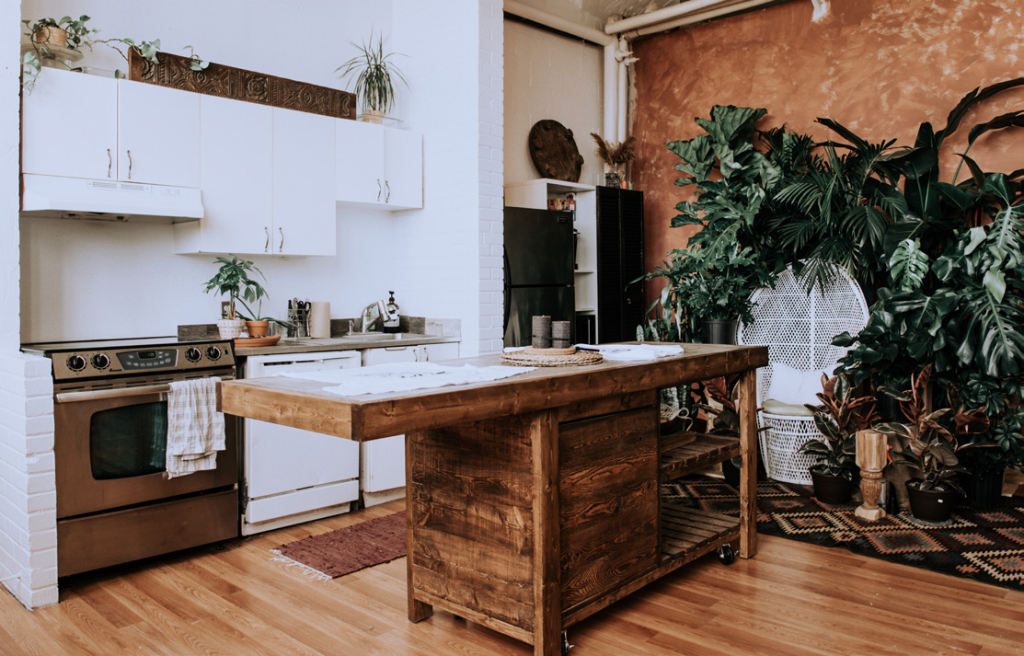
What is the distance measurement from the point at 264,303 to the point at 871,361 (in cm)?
336

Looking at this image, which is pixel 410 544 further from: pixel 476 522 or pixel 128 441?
pixel 128 441

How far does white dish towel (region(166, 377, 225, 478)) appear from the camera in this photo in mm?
3236

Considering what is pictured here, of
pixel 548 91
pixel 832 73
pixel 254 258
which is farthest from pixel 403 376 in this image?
pixel 832 73

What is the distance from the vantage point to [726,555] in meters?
3.16

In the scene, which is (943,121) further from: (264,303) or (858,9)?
(264,303)

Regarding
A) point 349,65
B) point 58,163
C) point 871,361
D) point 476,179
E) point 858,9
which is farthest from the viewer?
point 858,9

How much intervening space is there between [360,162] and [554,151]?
6.58 ft

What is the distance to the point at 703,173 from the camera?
536cm

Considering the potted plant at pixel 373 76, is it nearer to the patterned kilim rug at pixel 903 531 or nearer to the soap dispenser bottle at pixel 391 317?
the soap dispenser bottle at pixel 391 317

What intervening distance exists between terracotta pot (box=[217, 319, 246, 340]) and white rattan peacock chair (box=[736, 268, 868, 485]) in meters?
2.99

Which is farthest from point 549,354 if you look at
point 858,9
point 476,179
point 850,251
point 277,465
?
point 858,9

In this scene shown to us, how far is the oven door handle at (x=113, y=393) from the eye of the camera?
2.96 metres

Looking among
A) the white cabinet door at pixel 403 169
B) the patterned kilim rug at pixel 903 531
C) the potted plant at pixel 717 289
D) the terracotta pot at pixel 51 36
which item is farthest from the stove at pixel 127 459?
the potted plant at pixel 717 289

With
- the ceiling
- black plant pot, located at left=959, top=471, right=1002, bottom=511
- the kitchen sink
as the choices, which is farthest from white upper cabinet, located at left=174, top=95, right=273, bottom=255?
black plant pot, located at left=959, top=471, right=1002, bottom=511
